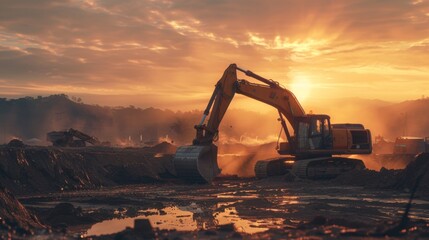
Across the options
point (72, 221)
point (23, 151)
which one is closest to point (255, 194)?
point (72, 221)

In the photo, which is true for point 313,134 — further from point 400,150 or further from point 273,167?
point 400,150

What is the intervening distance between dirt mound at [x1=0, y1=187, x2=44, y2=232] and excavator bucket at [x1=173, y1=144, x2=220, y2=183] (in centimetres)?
1511

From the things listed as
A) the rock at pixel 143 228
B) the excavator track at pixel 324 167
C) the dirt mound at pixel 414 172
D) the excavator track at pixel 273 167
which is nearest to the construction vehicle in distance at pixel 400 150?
the excavator track at pixel 324 167

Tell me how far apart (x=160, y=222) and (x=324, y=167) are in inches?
777

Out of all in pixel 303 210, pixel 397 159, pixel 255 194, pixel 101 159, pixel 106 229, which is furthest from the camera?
pixel 397 159

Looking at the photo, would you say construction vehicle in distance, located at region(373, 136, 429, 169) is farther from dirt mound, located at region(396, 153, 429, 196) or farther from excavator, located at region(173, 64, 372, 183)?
dirt mound, located at region(396, 153, 429, 196)

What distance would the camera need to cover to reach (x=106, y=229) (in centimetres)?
1773

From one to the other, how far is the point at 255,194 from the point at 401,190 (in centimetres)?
658

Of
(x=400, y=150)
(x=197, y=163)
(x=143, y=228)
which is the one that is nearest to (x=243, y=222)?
(x=143, y=228)

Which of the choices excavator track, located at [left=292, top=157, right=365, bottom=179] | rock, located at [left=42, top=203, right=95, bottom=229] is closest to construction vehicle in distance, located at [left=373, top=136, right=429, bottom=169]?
excavator track, located at [left=292, top=157, right=365, bottom=179]

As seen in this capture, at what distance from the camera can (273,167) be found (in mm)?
38406

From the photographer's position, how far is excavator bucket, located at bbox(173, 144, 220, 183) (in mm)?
32812

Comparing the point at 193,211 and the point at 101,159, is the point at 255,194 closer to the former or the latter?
the point at 193,211

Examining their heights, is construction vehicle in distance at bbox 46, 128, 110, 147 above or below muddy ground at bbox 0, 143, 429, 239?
above
